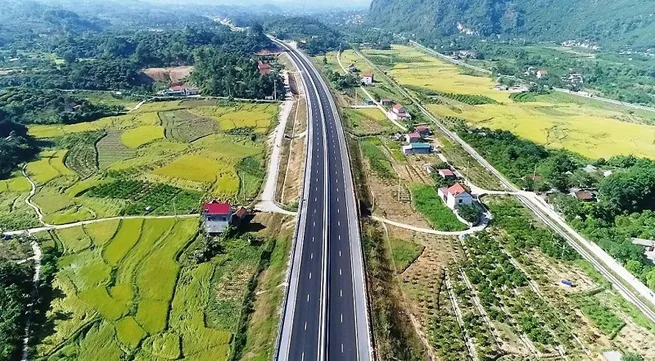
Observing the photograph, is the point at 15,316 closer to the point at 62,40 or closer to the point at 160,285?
the point at 160,285

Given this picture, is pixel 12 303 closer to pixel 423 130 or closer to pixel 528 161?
pixel 528 161

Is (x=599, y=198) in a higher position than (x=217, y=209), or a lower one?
higher

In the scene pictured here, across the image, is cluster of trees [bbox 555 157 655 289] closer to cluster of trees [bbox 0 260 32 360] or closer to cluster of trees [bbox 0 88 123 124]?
cluster of trees [bbox 0 260 32 360]

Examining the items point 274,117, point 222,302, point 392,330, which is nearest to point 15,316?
point 222,302

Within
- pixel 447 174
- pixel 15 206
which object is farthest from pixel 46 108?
pixel 447 174

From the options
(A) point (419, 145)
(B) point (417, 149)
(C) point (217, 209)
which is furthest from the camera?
(A) point (419, 145)

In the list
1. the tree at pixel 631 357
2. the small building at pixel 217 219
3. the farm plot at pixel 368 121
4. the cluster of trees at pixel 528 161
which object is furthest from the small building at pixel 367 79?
the tree at pixel 631 357
